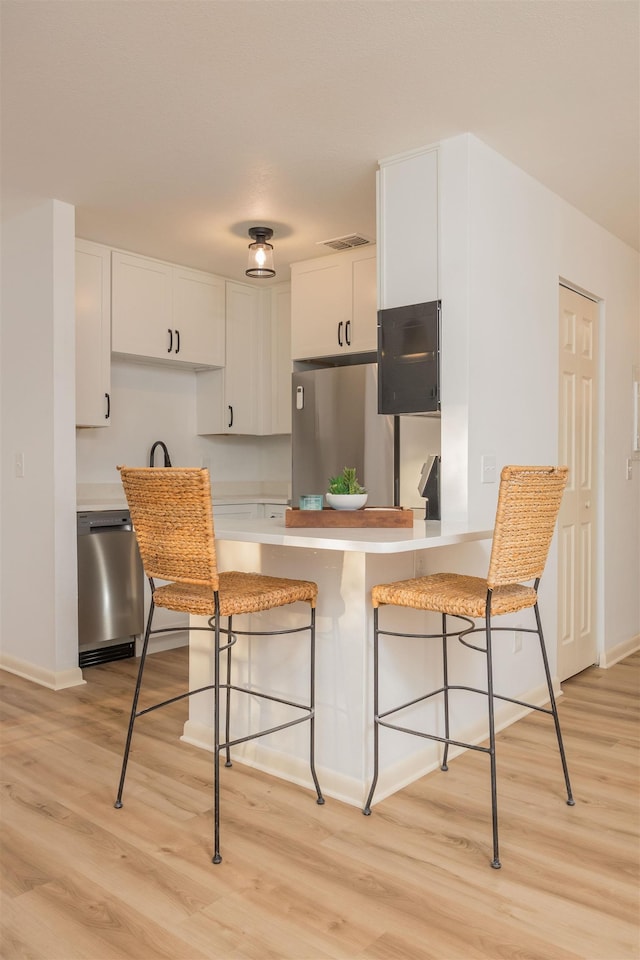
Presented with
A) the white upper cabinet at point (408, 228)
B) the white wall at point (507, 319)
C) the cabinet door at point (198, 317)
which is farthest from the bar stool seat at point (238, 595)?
the cabinet door at point (198, 317)

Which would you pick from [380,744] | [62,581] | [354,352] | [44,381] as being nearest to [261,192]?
[354,352]

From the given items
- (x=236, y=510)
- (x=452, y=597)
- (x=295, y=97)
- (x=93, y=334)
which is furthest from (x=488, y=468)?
(x=93, y=334)

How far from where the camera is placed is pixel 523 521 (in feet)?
7.22

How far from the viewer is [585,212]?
384 centimetres

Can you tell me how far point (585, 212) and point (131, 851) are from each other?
3.54 m

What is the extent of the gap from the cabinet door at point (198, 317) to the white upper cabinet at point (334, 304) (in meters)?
0.62

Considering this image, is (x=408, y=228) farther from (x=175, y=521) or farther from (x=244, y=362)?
(x=244, y=362)

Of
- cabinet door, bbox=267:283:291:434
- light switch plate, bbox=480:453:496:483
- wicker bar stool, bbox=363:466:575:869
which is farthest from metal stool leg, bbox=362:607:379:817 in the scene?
cabinet door, bbox=267:283:291:434

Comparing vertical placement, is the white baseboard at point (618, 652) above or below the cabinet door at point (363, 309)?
below

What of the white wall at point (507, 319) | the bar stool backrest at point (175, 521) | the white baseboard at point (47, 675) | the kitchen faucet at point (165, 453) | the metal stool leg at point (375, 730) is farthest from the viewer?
the kitchen faucet at point (165, 453)

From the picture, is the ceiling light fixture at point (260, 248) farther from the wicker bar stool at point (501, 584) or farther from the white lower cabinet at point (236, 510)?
the wicker bar stool at point (501, 584)

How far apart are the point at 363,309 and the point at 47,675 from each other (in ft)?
8.70

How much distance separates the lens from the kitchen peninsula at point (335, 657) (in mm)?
2430

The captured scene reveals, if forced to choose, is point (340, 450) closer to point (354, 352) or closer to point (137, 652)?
point (354, 352)
